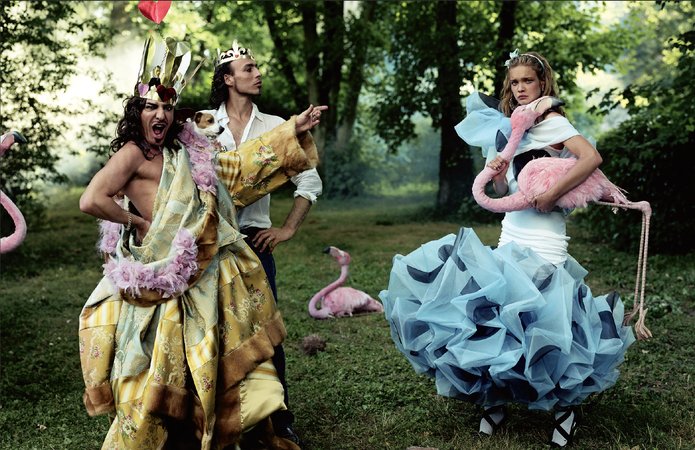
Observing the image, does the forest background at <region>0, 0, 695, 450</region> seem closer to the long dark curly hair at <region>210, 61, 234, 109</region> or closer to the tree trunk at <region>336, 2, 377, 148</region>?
the tree trunk at <region>336, 2, 377, 148</region>

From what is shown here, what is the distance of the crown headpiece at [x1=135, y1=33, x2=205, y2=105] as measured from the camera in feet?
11.2

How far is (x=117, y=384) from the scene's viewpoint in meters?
3.32

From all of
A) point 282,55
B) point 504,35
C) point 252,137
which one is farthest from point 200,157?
point 282,55

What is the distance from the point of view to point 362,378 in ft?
17.0

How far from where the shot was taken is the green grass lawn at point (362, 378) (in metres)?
4.15

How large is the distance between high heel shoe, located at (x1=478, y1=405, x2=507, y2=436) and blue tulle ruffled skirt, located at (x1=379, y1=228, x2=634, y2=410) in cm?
28

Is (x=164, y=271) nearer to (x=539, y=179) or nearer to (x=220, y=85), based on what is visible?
(x=220, y=85)

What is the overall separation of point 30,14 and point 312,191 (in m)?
6.90

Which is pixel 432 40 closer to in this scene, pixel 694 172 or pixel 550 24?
pixel 550 24

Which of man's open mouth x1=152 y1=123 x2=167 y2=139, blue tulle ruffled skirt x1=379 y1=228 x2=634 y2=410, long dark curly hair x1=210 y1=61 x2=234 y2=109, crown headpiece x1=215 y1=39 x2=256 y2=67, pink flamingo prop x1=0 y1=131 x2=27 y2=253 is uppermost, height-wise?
crown headpiece x1=215 y1=39 x2=256 y2=67

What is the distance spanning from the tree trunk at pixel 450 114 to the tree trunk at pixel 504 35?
2.22 ft

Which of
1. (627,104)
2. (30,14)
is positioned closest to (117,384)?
(627,104)

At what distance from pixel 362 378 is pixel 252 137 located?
1.88m

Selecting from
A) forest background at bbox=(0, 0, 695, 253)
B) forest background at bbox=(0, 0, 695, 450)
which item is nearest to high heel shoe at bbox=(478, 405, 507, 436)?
forest background at bbox=(0, 0, 695, 450)
